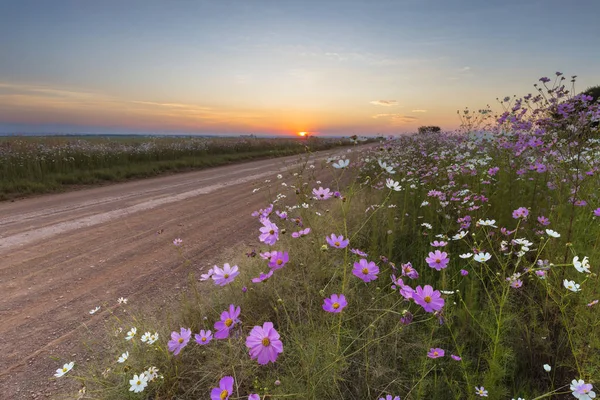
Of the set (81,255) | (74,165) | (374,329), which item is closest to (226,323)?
(374,329)

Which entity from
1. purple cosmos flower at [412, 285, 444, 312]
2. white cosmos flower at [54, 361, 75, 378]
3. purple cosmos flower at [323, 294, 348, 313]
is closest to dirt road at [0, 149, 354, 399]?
white cosmos flower at [54, 361, 75, 378]

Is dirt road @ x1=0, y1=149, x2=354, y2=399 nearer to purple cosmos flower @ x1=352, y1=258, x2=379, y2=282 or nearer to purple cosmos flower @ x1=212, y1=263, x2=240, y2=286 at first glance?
purple cosmos flower @ x1=212, y1=263, x2=240, y2=286

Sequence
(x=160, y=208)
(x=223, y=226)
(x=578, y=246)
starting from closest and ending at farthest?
(x=578, y=246) < (x=223, y=226) < (x=160, y=208)

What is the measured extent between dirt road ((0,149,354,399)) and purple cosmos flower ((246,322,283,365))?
70.6 inches

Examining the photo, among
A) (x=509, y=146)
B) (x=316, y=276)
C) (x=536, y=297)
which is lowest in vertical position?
(x=536, y=297)

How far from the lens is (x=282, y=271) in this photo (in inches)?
108

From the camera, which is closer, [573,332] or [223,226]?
[573,332]

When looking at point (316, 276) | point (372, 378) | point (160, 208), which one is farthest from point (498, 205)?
point (160, 208)

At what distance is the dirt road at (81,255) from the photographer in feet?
8.44

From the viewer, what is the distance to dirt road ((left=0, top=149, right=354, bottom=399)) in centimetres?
257

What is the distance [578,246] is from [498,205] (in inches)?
45.9

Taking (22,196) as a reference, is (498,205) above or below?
above

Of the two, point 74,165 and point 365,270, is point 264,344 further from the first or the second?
point 74,165

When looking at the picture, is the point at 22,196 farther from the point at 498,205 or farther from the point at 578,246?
the point at 578,246
